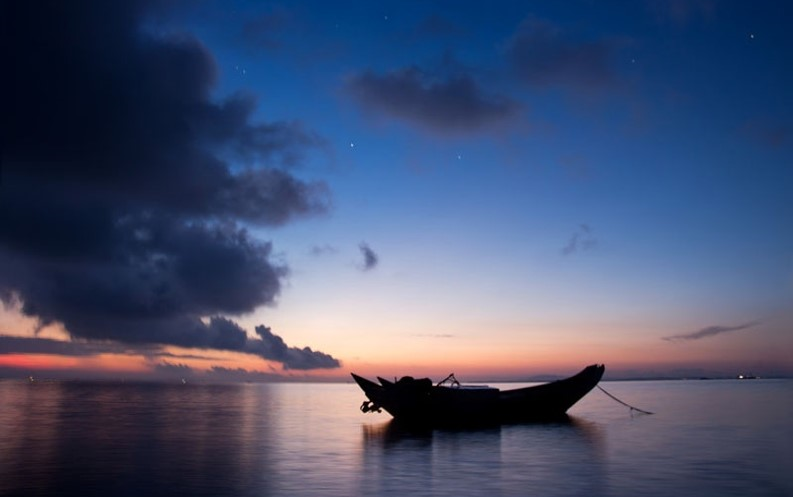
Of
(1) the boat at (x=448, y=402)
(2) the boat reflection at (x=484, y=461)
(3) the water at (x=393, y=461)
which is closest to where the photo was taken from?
(3) the water at (x=393, y=461)

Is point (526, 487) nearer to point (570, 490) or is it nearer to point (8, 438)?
point (570, 490)

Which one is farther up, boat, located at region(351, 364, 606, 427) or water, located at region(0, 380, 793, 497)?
boat, located at region(351, 364, 606, 427)

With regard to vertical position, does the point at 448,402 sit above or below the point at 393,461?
above

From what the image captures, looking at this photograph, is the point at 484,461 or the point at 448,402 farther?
the point at 448,402

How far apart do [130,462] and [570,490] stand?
1952cm

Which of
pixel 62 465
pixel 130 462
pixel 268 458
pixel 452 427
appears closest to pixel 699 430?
pixel 452 427

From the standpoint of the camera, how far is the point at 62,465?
27688 mm

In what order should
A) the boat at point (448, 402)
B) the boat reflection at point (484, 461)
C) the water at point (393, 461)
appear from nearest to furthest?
the water at point (393, 461)
the boat reflection at point (484, 461)
the boat at point (448, 402)

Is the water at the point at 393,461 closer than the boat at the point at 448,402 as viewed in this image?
Yes

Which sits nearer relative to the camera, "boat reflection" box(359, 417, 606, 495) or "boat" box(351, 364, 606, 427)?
"boat reflection" box(359, 417, 606, 495)

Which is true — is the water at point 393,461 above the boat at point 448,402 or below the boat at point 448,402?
below

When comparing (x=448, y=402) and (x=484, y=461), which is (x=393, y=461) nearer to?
(x=484, y=461)

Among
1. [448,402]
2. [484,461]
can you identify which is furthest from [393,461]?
[448,402]

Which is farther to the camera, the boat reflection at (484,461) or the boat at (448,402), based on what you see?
the boat at (448,402)
